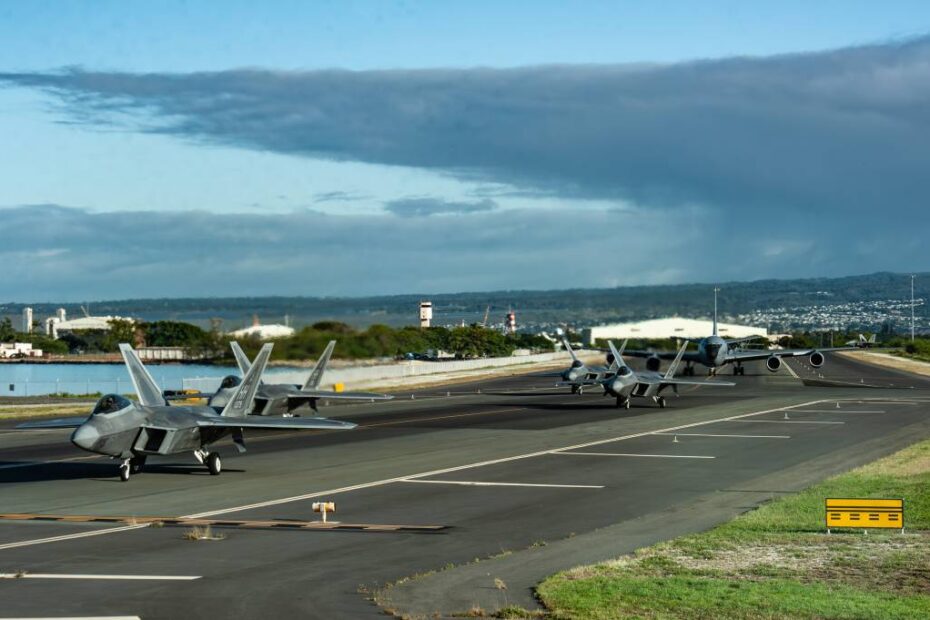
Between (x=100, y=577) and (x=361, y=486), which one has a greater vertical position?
(x=100, y=577)

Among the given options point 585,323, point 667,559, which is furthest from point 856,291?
→ point 667,559

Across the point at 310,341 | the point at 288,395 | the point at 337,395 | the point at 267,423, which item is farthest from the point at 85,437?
the point at 310,341

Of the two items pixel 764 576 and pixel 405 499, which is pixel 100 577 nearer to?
pixel 764 576

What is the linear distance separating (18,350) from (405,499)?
163441mm

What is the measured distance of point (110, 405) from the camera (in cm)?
3241

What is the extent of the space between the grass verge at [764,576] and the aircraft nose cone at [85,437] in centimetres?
1632

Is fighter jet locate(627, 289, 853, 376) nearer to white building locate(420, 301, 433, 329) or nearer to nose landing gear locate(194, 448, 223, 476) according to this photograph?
white building locate(420, 301, 433, 329)

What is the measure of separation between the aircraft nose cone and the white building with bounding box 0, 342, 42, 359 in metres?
154

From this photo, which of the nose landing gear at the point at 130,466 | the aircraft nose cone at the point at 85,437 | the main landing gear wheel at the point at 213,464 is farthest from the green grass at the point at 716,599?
the main landing gear wheel at the point at 213,464

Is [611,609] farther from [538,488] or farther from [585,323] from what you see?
[585,323]

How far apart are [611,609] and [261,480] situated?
1968cm

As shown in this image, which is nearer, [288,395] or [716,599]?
[716,599]

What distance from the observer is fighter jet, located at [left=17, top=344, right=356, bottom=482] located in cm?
3194

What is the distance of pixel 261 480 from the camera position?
34375mm
